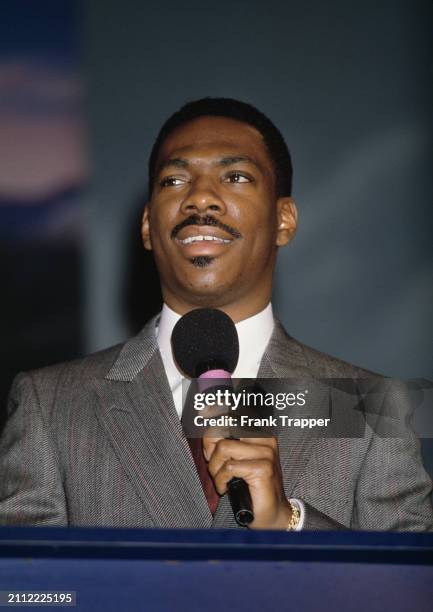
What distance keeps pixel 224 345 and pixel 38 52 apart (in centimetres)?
202

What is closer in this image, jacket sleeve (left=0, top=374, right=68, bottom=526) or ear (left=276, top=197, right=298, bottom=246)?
jacket sleeve (left=0, top=374, right=68, bottom=526)

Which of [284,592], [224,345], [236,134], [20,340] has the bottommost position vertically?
[284,592]

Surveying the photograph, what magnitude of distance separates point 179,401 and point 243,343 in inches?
7.6

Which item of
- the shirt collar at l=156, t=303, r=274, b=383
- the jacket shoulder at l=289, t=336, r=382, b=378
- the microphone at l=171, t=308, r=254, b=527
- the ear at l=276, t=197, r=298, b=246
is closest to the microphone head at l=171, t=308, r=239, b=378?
the microphone at l=171, t=308, r=254, b=527

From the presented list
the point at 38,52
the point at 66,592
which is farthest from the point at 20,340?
the point at 66,592

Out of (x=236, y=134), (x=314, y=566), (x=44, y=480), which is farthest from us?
(x=236, y=134)

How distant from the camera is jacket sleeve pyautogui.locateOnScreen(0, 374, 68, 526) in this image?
1638mm

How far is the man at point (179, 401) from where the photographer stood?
1646 mm

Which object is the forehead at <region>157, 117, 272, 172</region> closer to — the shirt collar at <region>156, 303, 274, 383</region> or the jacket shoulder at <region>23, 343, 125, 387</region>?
the shirt collar at <region>156, 303, 274, 383</region>

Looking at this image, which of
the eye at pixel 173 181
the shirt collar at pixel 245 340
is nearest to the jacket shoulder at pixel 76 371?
the shirt collar at pixel 245 340

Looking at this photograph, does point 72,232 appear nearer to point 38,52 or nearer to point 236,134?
point 38,52

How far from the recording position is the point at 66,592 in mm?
764

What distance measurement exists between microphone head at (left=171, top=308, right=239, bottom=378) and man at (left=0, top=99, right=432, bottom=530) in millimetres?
271

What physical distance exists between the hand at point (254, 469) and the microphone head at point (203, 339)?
253 mm
